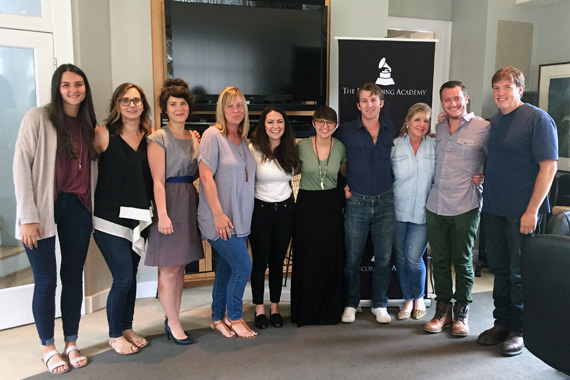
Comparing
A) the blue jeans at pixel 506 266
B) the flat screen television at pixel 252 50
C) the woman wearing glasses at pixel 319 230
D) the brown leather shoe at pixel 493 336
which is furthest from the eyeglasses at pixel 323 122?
the brown leather shoe at pixel 493 336

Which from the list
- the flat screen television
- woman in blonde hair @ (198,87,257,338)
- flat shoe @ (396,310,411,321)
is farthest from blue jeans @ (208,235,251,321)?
the flat screen television

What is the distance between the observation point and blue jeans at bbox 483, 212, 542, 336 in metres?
2.70

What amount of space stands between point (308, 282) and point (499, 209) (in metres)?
1.28

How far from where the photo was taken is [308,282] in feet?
10.3

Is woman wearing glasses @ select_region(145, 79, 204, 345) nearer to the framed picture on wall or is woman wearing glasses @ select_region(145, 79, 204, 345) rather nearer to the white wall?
the white wall

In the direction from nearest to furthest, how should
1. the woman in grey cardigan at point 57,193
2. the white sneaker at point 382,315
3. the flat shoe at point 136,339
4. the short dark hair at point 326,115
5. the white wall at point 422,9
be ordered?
the woman in grey cardigan at point 57,193
the flat shoe at point 136,339
the short dark hair at point 326,115
the white sneaker at point 382,315
the white wall at point 422,9

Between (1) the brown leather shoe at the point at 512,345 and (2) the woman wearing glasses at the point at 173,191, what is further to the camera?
(1) the brown leather shoe at the point at 512,345

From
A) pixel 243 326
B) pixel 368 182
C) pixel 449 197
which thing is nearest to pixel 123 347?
pixel 243 326

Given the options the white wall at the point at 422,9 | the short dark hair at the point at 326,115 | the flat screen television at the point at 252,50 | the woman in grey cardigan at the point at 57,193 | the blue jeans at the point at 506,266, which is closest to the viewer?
the woman in grey cardigan at the point at 57,193

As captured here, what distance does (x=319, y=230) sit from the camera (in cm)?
307

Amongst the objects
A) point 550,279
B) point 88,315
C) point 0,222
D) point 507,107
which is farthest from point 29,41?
point 550,279

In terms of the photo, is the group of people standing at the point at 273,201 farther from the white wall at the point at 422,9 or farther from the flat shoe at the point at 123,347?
the white wall at the point at 422,9

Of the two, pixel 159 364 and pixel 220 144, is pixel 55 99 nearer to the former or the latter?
pixel 220 144

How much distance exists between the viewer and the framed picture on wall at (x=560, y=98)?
445 centimetres
